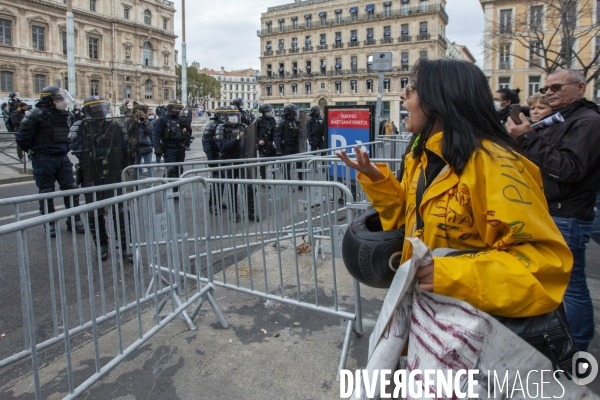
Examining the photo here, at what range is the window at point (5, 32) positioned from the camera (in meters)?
50.2

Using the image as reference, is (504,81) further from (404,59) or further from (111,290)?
(111,290)

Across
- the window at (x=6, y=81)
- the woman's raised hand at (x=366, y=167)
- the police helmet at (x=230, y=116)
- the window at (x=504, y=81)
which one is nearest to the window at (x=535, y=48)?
the window at (x=504, y=81)

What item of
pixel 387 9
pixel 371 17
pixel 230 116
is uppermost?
pixel 387 9

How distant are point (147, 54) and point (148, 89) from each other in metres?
5.41

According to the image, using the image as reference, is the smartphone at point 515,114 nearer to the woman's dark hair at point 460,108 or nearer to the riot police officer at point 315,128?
the woman's dark hair at point 460,108

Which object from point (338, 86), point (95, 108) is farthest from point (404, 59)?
point (95, 108)

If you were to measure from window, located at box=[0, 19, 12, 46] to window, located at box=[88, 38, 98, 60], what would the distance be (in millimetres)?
10335

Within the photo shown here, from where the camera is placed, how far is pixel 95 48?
200ft

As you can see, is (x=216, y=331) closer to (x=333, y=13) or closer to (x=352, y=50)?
(x=352, y=50)

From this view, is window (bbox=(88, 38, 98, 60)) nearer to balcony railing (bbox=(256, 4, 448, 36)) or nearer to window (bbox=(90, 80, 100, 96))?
window (bbox=(90, 80, 100, 96))

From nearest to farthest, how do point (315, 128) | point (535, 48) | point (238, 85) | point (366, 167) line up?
point (366, 167), point (315, 128), point (535, 48), point (238, 85)

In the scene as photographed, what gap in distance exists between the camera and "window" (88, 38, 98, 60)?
60.3m

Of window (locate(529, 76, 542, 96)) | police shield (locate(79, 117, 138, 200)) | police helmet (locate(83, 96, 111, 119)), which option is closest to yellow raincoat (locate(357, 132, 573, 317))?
police shield (locate(79, 117, 138, 200))

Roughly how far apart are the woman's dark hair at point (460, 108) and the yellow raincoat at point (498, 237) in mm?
41
